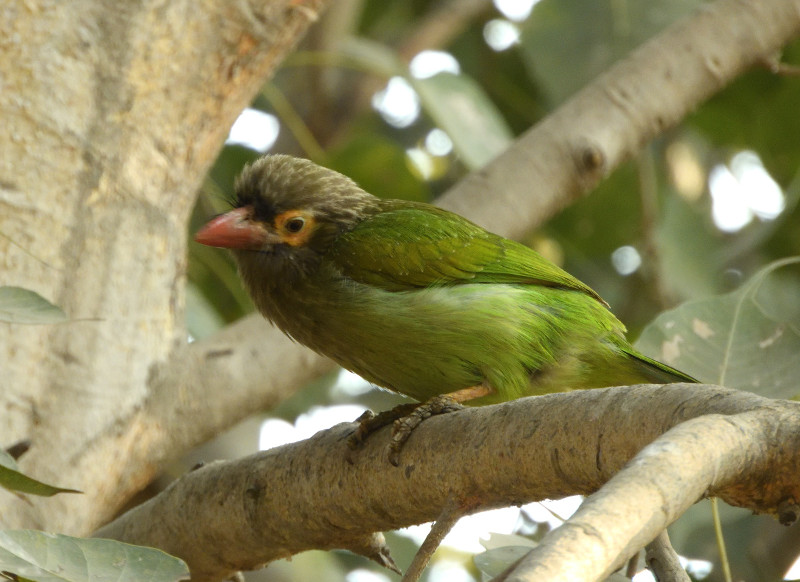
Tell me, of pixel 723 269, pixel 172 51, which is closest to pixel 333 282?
pixel 172 51

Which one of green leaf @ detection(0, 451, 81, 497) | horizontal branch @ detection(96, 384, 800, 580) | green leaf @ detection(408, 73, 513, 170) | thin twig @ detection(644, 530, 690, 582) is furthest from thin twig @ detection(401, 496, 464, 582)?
green leaf @ detection(408, 73, 513, 170)

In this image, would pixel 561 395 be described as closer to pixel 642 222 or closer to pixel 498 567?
pixel 498 567

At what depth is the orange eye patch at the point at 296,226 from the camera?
3232mm

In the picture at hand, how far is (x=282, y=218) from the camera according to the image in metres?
3.26

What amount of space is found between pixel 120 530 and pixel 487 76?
3.77 m

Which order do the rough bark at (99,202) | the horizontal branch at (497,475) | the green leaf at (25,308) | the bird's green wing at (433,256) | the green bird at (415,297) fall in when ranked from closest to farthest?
1. the horizontal branch at (497,475)
2. the green leaf at (25,308)
3. the rough bark at (99,202)
4. the green bird at (415,297)
5. the bird's green wing at (433,256)

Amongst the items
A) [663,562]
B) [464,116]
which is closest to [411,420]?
[663,562]

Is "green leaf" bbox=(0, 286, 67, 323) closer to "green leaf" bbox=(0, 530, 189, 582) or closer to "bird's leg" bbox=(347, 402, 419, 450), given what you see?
"green leaf" bbox=(0, 530, 189, 582)

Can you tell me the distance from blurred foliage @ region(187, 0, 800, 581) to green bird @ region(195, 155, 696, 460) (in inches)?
11.6

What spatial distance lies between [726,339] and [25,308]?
1.87 metres

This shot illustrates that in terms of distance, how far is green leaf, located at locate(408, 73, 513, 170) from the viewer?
12.3 feet

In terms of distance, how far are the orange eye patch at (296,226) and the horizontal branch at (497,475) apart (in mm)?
923

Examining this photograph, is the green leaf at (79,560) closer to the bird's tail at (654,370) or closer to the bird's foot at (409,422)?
the bird's foot at (409,422)

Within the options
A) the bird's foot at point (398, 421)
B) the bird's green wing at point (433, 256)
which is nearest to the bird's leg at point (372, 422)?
the bird's foot at point (398, 421)
